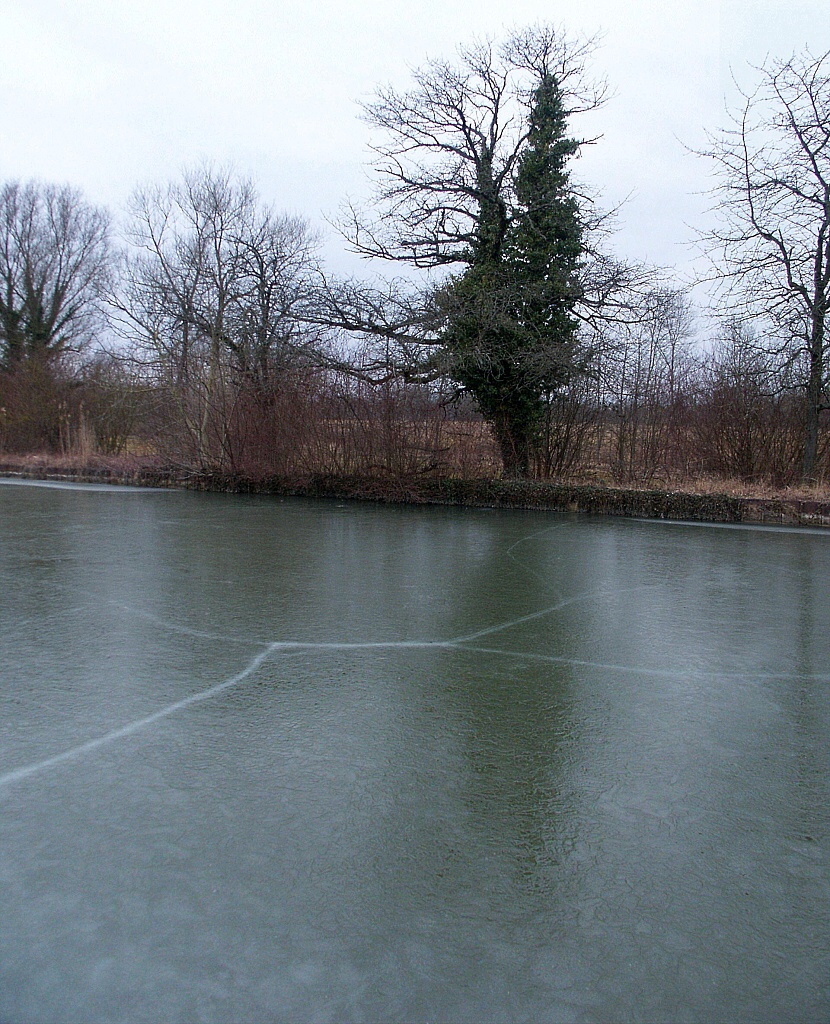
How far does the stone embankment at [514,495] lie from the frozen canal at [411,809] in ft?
23.8

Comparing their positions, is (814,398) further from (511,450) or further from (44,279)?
(44,279)

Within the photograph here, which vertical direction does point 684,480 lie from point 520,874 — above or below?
above

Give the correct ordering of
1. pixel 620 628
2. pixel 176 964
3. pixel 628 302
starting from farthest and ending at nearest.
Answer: pixel 628 302, pixel 620 628, pixel 176 964

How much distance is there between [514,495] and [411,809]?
12855 mm

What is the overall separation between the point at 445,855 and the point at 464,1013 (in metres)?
0.71

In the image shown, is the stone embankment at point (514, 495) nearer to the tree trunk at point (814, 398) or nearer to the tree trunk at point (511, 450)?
the tree trunk at point (511, 450)

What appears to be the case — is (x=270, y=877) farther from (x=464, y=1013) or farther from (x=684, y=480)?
(x=684, y=480)

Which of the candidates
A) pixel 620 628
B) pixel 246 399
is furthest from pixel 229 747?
pixel 246 399

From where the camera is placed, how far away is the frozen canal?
2.16 metres

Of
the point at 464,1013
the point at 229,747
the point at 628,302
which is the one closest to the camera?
the point at 464,1013

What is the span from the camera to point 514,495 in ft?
51.4

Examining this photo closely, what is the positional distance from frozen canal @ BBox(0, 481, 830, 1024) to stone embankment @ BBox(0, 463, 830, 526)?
23.8 feet

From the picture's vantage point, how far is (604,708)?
13.8 feet

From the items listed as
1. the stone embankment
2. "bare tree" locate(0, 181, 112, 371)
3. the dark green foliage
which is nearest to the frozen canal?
the stone embankment
